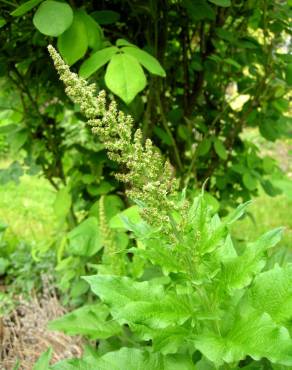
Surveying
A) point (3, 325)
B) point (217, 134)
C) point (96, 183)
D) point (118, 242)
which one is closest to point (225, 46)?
point (217, 134)

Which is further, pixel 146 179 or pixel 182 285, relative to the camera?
pixel 182 285

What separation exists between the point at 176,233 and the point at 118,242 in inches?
46.6

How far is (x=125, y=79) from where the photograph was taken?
1598mm

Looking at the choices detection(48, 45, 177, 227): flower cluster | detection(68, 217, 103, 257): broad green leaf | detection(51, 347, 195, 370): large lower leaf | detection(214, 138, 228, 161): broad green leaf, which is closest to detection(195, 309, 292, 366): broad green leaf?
detection(51, 347, 195, 370): large lower leaf

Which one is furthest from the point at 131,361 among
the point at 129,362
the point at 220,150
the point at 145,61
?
the point at 220,150

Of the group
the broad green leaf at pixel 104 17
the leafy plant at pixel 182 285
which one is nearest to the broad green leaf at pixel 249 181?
the broad green leaf at pixel 104 17

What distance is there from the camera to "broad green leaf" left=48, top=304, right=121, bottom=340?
1.82 m

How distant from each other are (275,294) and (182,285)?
0.69ft

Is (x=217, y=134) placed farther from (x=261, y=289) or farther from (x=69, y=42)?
(x=261, y=289)

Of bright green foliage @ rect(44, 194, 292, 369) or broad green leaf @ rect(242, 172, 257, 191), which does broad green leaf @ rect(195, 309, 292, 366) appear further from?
broad green leaf @ rect(242, 172, 257, 191)

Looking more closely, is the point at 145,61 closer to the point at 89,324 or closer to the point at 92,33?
the point at 92,33

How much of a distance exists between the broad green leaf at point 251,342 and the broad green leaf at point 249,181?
1501 mm

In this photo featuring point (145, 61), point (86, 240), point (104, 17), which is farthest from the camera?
point (86, 240)

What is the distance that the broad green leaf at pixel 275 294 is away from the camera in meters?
1.20
